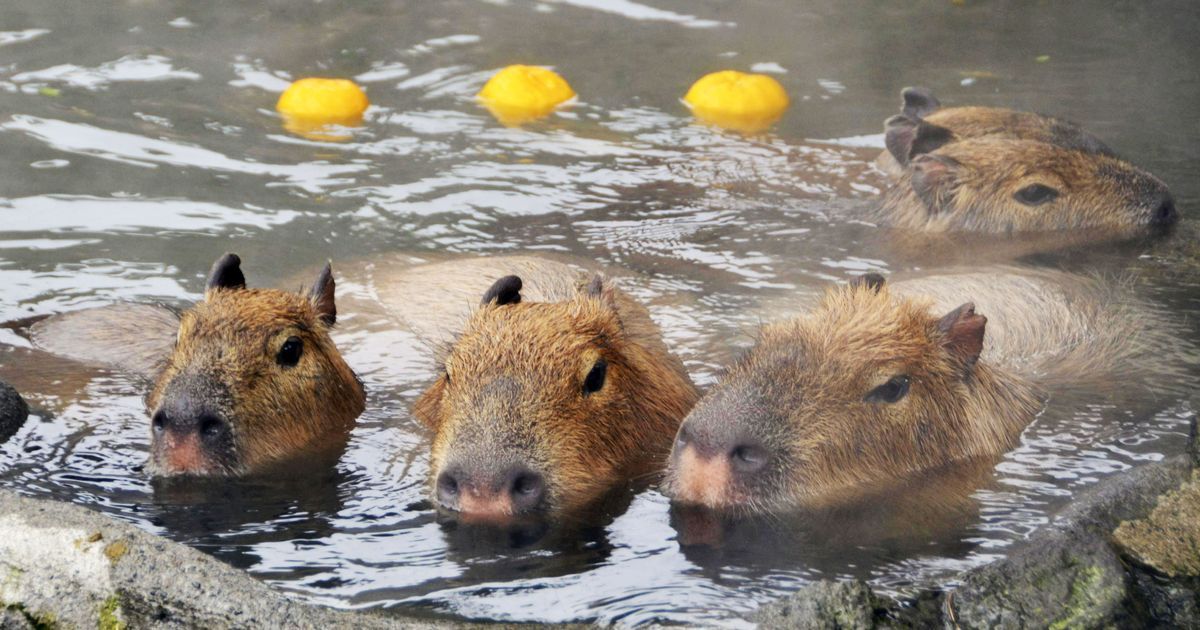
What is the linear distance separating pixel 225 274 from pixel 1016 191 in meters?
4.23

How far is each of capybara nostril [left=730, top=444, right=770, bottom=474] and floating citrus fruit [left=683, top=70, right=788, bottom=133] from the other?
216 inches

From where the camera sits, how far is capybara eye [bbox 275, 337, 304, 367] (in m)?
4.75

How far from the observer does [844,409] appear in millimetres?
4188

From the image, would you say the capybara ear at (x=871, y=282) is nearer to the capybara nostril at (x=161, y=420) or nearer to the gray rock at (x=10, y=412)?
the capybara nostril at (x=161, y=420)

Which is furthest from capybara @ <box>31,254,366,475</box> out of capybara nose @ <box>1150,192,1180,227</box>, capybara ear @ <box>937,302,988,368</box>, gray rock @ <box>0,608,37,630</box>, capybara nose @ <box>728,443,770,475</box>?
capybara nose @ <box>1150,192,1180,227</box>

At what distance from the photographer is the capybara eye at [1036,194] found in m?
7.52

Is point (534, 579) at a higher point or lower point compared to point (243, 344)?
lower

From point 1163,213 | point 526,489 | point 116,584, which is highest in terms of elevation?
point 1163,213

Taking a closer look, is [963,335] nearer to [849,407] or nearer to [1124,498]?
[849,407]

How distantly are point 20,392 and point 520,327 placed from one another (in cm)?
184

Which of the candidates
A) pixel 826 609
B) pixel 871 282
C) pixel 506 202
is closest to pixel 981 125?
pixel 506 202

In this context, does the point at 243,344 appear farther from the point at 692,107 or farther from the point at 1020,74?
the point at 1020,74

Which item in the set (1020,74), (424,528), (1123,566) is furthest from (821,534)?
(1020,74)

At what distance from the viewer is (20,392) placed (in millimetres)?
5039
